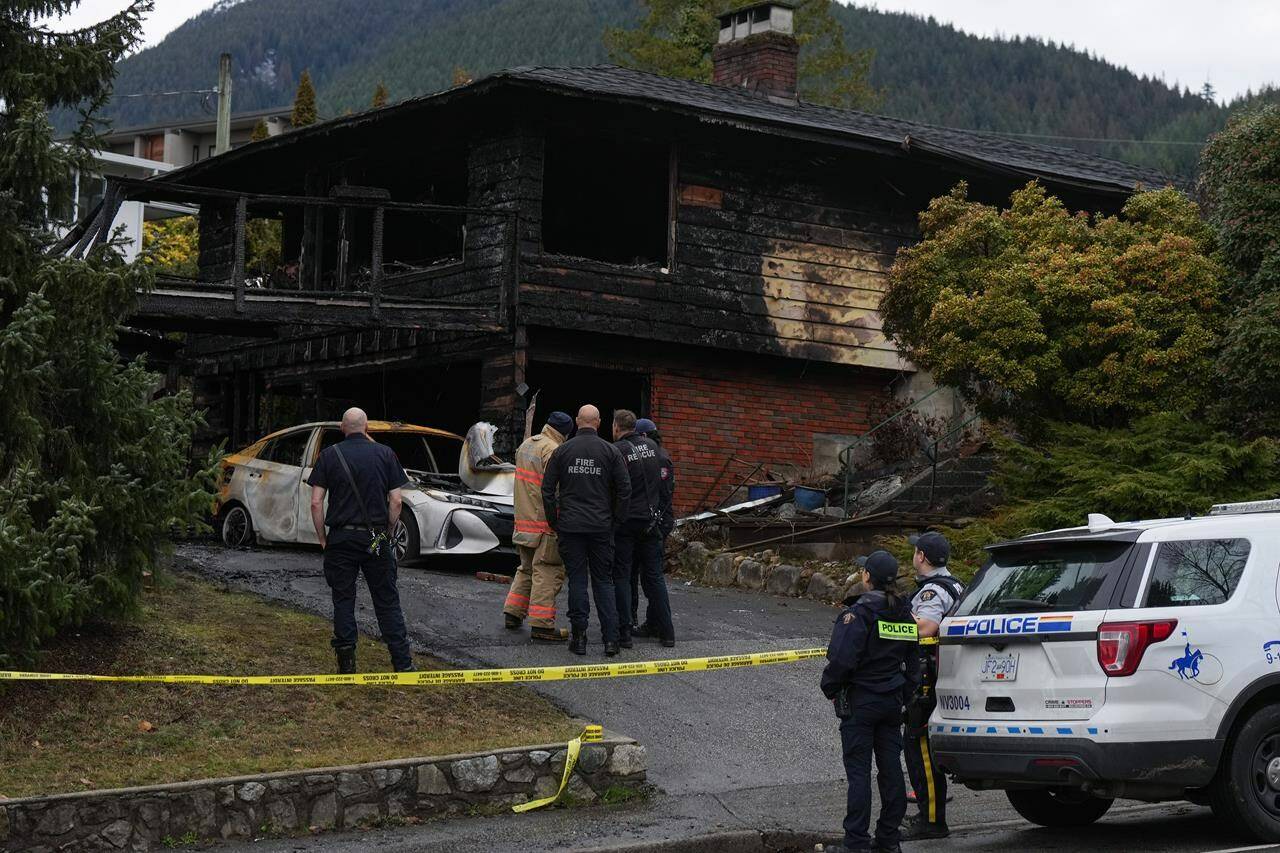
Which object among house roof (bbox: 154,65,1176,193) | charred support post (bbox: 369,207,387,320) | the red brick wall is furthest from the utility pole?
charred support post (bbox: 369,207,387,320)

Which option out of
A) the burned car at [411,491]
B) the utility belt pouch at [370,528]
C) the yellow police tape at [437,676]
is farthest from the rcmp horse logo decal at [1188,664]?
the burned car at [411,491]

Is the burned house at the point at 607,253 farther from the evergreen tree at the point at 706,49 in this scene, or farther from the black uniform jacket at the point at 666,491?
the evergreen tree at the point at 706,49

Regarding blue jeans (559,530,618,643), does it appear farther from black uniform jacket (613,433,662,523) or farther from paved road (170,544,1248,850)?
black uniform jacket (613,433,662,523)

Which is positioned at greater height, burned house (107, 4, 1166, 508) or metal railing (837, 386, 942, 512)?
burned house (107, 4, 1166, 508)

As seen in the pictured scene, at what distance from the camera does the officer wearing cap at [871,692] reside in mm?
7891

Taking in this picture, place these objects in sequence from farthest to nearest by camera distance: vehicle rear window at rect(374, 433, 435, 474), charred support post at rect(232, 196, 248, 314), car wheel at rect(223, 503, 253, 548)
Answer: car wheel at rect(223, 503, 253, 548) < vehicle rear window at rect(374, 433, 435, 474) < charred support post at rect(232, 196, 248, 314)

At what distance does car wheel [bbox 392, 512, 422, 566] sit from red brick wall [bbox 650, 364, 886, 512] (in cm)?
518

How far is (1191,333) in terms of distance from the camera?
592 inches

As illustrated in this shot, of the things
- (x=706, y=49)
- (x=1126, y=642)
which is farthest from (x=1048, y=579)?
(x=706, y=49)

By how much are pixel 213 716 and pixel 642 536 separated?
414 cm

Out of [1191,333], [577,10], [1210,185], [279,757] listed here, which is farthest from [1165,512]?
[577,10]

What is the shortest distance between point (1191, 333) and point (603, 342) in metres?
7.59

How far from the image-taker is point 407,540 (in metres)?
16.0

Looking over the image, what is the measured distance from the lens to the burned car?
15.6m
